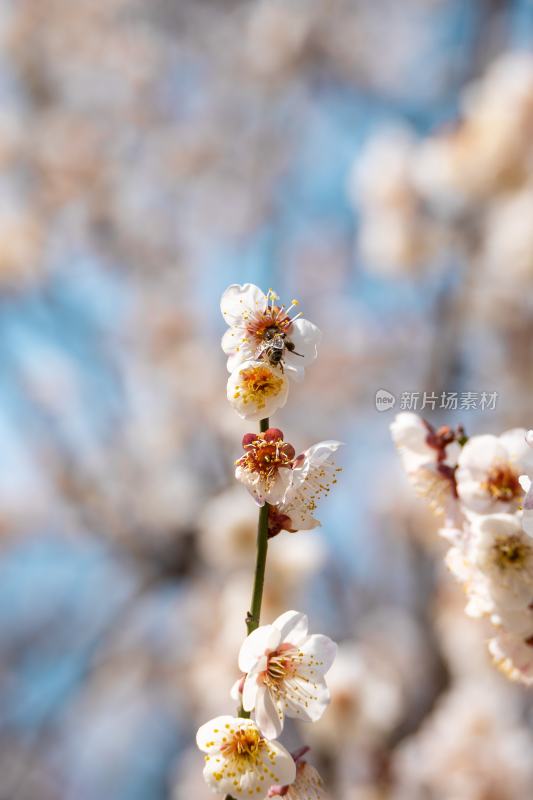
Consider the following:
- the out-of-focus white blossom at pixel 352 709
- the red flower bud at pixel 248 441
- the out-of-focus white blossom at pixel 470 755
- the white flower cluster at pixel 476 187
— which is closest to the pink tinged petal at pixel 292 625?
the red flower bud at pixel 248 441

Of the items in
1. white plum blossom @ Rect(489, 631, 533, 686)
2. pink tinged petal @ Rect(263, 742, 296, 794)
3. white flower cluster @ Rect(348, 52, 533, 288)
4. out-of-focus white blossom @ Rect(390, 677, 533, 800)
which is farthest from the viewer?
white flower cluster @ Rect(348, 52, 533, 288)

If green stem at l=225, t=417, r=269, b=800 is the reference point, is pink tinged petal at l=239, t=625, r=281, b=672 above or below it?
below

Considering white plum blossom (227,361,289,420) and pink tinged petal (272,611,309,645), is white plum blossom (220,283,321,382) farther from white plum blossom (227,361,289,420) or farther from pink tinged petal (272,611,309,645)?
pink tinged petal (272,611,309,645)

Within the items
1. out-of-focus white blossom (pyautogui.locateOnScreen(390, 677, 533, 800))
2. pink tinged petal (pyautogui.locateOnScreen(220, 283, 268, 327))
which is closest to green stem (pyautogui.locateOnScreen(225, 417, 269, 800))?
pink tinged petal (pyautogui.locateOnScreen(220, 283, 268, 327))

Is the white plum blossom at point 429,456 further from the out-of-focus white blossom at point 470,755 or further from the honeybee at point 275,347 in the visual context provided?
the out-of-focus white blossom at point 470,755

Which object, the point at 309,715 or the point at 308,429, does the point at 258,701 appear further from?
the point at 308,429

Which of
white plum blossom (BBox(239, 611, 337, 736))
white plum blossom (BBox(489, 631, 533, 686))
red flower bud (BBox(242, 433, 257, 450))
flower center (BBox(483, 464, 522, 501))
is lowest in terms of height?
white plum blossom (BBox(239, 611, 337, 736))
